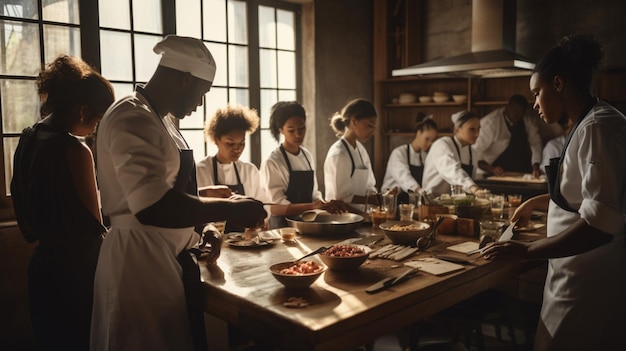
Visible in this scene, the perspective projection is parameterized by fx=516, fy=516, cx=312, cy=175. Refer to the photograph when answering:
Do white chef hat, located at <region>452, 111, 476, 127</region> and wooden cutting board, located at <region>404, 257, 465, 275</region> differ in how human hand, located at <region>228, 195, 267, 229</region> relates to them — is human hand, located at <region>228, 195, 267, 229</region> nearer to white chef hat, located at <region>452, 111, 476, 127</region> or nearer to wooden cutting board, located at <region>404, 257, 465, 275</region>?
wooden cutting board, located at <region>404, 257, 465, 275</region>

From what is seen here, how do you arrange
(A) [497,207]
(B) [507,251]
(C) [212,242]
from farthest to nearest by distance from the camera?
1. (A) [497,207]
2. (C) [212,242]
3. (B) [507,251]

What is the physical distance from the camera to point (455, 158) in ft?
15.8

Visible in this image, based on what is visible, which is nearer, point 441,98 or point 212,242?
point 212,242

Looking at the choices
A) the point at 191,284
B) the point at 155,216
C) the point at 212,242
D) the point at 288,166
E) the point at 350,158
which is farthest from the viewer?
the point at 350,158

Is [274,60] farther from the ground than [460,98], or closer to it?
farther from the ground

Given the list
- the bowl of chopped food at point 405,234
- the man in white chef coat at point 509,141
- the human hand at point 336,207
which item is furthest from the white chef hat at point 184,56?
the man in white chef coat at point 509,141

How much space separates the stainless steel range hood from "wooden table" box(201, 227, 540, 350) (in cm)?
317

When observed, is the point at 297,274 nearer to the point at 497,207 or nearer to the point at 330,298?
the point at 330,298

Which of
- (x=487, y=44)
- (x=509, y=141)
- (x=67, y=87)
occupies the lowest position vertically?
(x=509, y=141)

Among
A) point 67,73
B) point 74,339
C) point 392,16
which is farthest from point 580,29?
point 74,339

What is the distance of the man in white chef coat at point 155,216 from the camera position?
1653 mm

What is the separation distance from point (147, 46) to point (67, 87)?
2392mm

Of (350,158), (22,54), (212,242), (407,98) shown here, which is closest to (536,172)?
(407,98)

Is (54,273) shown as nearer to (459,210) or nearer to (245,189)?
(245,189)
